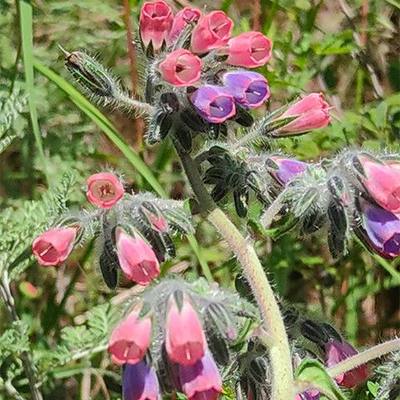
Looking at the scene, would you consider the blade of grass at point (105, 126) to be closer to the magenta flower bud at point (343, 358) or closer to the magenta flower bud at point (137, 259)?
the magenta flower bud at point (343, 358)

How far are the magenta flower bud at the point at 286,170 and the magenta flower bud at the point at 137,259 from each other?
1.27 ft

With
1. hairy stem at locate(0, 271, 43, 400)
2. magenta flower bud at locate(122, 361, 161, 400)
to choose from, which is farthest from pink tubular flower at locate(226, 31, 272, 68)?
hairy stem at locate(0, 271, 43, 400)

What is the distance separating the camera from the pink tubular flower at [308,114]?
228 cm

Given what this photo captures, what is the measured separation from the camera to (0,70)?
3.85 m

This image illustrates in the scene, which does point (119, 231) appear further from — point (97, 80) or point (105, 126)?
point (105, 126)

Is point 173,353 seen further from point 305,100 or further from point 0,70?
point 0,70

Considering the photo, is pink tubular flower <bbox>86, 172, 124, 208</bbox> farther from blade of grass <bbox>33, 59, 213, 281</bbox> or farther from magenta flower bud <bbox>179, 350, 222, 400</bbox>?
blade of grass <bbox>33, 59, 213, 281</bbox>

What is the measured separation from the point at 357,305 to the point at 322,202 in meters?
1.39

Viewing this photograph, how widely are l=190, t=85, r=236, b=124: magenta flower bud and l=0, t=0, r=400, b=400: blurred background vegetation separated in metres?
0.88

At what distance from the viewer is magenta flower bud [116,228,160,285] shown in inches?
81.8

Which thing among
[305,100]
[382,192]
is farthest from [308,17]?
[382,192]

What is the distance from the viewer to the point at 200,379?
1.92 metres

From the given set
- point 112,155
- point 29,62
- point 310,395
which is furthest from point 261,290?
point 112,155

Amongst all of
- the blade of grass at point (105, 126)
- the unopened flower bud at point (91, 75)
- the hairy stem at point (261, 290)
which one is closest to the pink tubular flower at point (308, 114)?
the hairy stem at point (261, 290)
